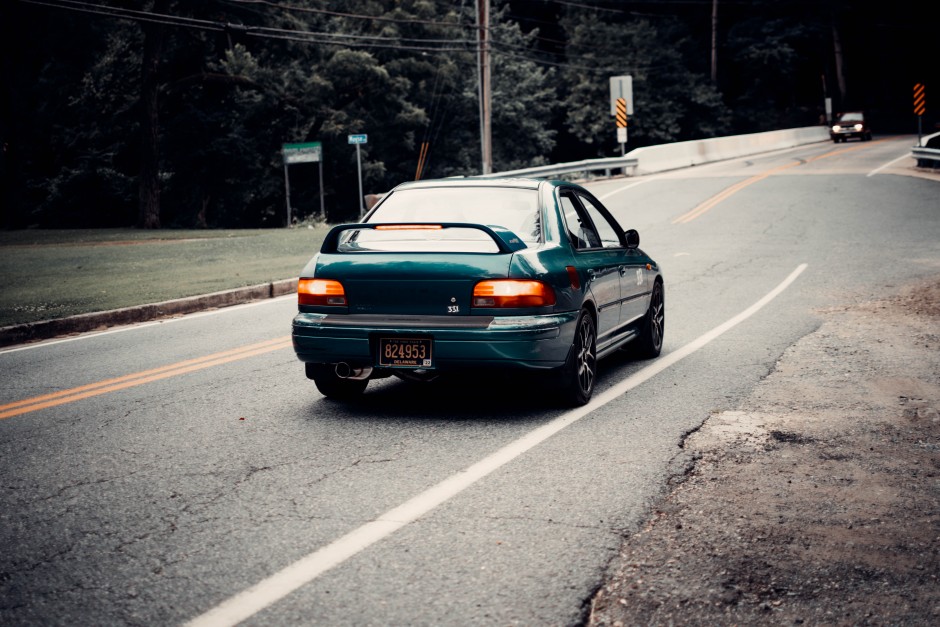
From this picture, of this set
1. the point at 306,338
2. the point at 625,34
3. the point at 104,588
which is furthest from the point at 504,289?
the point at 625,34

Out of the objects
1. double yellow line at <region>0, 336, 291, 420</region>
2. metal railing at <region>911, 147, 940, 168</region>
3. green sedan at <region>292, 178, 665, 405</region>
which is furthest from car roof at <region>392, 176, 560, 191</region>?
metal railing at <region>911, 147, 940, 168</region>

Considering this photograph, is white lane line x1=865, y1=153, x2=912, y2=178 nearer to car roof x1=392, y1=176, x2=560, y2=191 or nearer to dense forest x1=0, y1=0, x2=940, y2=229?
dense forest x1=0, y1=0, x2=940, y2=229

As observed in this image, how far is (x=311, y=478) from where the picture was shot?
529cm

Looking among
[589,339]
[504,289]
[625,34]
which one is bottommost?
[589,339]

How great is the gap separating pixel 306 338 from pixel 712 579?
3.61 m

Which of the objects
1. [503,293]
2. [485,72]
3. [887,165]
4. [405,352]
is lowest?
[405,352]

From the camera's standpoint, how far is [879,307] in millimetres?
11391

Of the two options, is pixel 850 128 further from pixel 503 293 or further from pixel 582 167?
pixel 503 293

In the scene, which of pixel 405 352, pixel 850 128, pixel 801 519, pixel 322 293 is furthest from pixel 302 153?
pixel 850 128

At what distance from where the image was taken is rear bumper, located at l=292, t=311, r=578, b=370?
20.9ft

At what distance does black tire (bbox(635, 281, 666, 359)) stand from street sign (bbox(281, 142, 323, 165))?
23471mm

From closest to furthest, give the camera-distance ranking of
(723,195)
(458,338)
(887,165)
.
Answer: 1. (458,338)
2. (723,195)
3. (887,165)

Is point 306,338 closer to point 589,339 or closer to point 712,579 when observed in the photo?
point 589,339

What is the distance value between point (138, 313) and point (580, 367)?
23.0 feet
